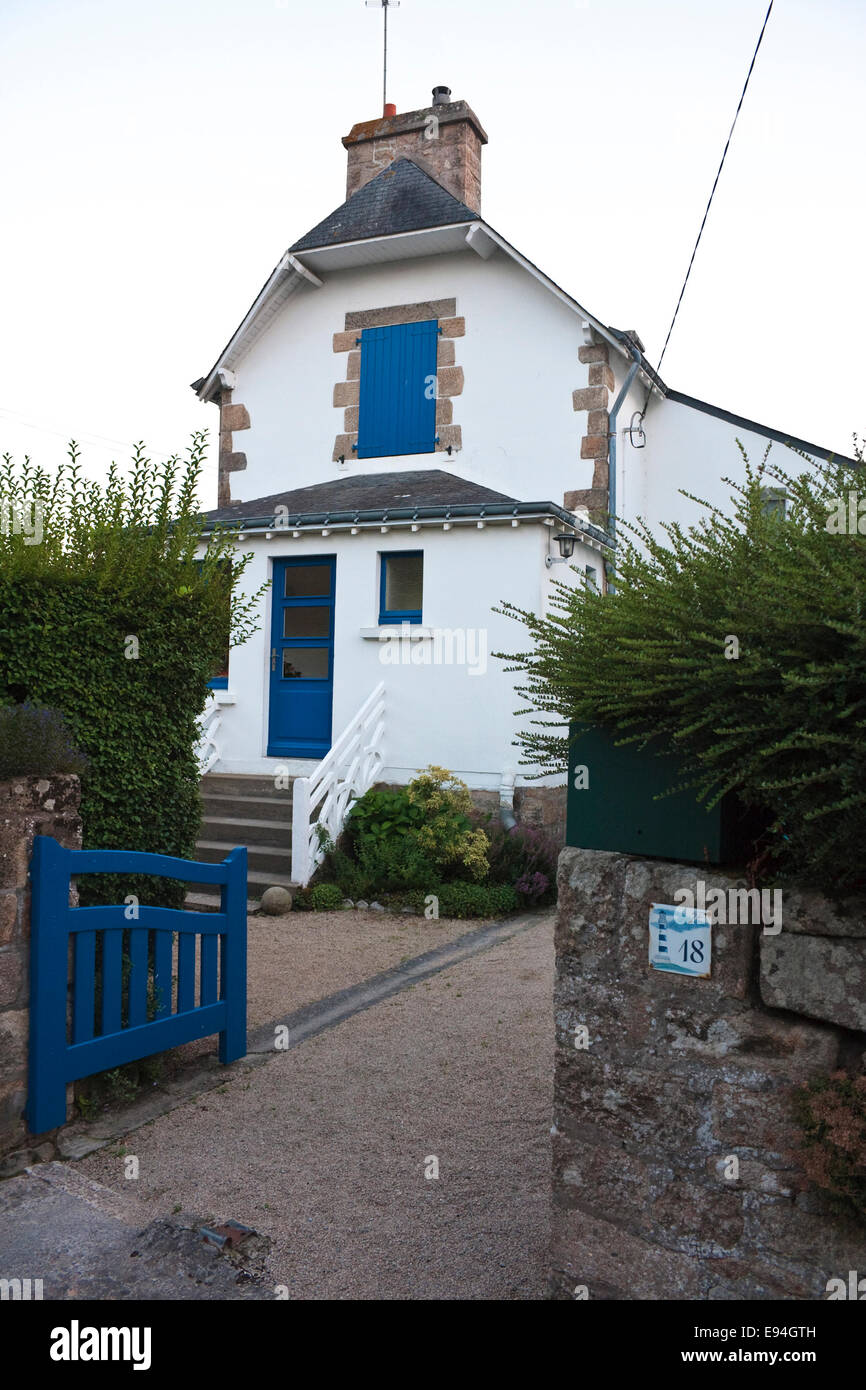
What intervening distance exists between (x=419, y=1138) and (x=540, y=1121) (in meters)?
0.52

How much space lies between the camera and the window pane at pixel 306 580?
1078cm

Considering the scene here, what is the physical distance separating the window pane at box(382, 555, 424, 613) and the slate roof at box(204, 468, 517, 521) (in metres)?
0.60

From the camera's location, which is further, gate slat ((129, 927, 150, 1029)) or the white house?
the white house

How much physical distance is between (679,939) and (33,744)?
8.46 feet

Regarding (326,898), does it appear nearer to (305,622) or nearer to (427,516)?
(305,622)

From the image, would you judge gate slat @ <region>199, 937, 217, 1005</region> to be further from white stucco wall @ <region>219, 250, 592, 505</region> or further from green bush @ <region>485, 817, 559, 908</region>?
white stucco wall @ <region>219, 250, 592, 505</region>

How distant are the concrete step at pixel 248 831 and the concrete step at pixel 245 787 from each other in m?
0.61

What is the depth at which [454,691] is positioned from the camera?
974cm

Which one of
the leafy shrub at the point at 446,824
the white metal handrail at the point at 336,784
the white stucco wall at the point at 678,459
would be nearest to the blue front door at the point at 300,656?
the white metal handrail at the point at 336,784

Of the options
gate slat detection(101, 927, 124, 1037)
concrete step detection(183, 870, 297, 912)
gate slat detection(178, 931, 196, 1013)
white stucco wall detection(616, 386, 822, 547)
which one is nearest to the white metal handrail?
concrete step detection(183, 870, 297, 912)

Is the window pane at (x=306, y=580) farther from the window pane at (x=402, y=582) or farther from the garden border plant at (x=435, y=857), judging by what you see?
the garden border plant at (x=435, y=857)

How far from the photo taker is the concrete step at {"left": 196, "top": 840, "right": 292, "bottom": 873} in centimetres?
868

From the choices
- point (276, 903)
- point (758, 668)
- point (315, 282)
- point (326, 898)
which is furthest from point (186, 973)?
point (315, 282)
